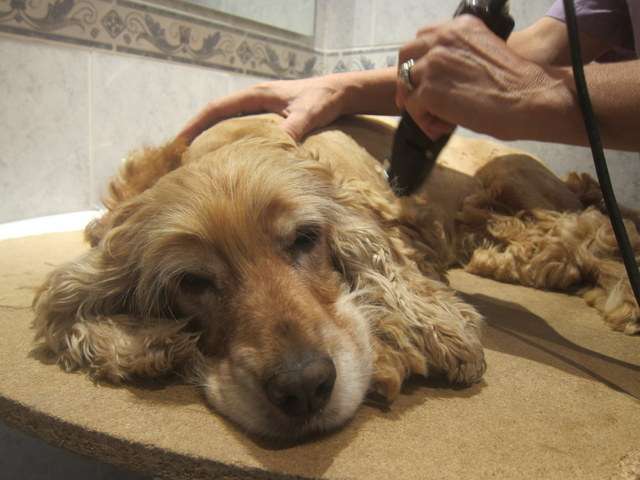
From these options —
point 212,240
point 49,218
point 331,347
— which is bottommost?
point 49,218

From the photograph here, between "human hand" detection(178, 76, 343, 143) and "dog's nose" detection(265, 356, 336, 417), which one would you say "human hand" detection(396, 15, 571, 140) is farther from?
"dog's nose" detection(265, 356, 336, 417)

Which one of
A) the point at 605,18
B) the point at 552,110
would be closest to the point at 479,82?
the point at 552,110

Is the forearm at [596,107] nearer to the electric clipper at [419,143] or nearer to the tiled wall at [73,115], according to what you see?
the electric clipper at [419,143]

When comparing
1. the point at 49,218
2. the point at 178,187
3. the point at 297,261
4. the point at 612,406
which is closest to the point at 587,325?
the point at 612,406

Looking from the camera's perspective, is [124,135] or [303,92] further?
[124,135]

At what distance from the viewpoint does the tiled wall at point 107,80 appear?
2.35 m

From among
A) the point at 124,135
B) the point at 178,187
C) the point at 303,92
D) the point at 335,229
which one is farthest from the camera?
the point at 124,135

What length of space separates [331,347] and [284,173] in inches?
18.0

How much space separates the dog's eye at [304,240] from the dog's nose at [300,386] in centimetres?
36

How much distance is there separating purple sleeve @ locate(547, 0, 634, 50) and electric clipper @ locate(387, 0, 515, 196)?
0.73m

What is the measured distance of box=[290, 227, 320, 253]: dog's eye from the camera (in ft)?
Result: 4.05

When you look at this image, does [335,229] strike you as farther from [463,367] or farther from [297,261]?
[463,367]

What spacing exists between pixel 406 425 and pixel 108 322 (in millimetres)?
677

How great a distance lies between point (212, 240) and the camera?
1151mm
